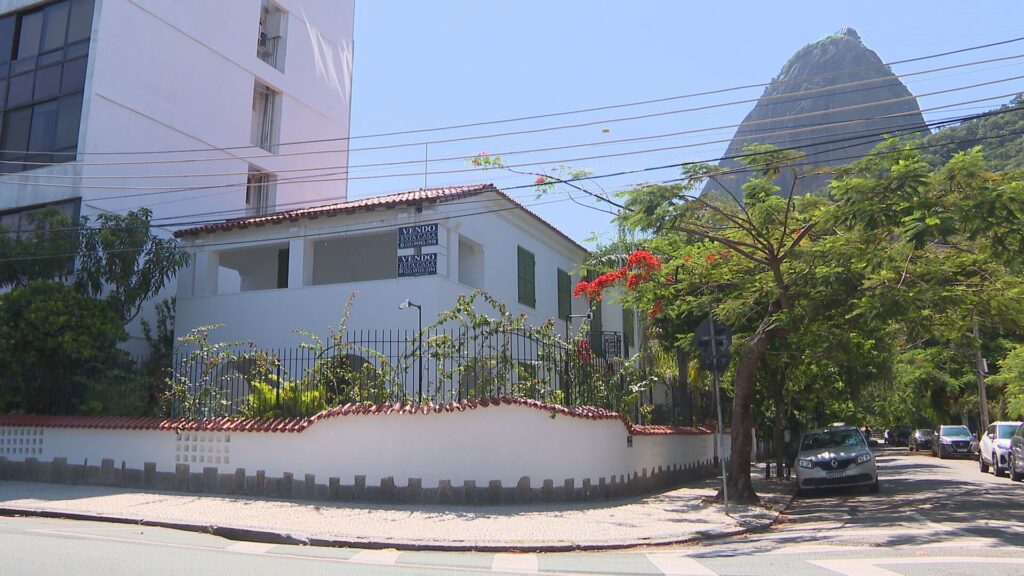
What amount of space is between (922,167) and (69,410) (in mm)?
16826

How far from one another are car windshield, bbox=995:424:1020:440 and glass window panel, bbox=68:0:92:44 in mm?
28626

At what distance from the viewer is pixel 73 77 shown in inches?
839

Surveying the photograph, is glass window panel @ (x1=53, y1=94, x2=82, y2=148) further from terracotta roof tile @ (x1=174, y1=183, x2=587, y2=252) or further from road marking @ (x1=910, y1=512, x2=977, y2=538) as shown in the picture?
road marking @ (x1=910, y1=512, x2=977, y2=538)

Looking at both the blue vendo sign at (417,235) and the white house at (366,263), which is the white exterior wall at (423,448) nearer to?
the white house at (366,263)

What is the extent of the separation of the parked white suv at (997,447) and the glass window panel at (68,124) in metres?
26.8

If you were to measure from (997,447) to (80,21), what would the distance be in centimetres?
2886

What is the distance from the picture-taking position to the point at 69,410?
1648cm

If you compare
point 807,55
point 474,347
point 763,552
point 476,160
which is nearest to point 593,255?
point 476,160

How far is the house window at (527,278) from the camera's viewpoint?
2194cm

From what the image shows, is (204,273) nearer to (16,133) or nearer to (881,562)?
(16,133)

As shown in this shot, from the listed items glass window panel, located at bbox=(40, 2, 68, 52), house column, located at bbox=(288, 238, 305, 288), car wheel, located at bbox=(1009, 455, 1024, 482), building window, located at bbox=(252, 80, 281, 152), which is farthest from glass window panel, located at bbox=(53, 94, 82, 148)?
car wheel, located at bbox=(1009, 455, 1024, 482)

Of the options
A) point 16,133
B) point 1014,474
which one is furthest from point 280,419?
point 1014,474

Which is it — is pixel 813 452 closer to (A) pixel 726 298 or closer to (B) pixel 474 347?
(A) pixel 726 298

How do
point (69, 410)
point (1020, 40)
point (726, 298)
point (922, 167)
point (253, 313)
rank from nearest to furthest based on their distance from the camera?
point (922, 167), point (1020, 40), point (726, 298), point (69, 410), point (253, 313)
